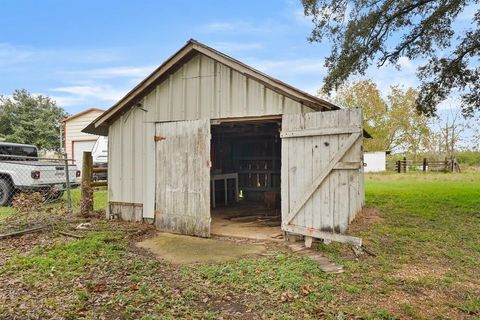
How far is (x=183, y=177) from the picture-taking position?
6.88 metres

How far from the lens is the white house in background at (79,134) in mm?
19422

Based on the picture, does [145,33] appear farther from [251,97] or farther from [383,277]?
[383,277]

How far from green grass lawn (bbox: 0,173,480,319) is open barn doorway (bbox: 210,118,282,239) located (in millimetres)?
4392

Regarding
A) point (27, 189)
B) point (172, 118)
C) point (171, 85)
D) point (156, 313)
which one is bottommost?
point (156, 313)

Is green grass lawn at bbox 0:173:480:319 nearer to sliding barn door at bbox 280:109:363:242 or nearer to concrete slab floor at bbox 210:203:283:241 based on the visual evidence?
sliding barn door at bbox 280:109:363:242

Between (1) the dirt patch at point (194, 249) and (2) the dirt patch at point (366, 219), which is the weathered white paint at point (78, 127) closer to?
(1) the dirt patch at point (194, 249)

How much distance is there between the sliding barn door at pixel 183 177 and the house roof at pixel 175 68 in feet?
3.08

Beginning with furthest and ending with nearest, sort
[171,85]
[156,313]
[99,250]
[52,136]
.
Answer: [52,136]
[171,85]
[99,250]
[156,313]

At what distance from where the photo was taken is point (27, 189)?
384 inches

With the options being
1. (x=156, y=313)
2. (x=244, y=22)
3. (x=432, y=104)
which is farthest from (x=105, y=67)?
(x=156, y=313)

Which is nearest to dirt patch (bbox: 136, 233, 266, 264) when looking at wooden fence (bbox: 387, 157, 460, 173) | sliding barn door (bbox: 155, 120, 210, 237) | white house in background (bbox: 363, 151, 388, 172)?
sliding barn door (bbox: 155, 120, 210, 237)

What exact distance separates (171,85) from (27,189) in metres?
6.16

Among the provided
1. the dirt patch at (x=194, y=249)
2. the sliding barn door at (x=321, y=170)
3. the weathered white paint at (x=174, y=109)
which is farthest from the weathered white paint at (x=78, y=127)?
the sliding barn door at (x=321, y=170)

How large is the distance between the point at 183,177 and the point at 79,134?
15.5 metres
